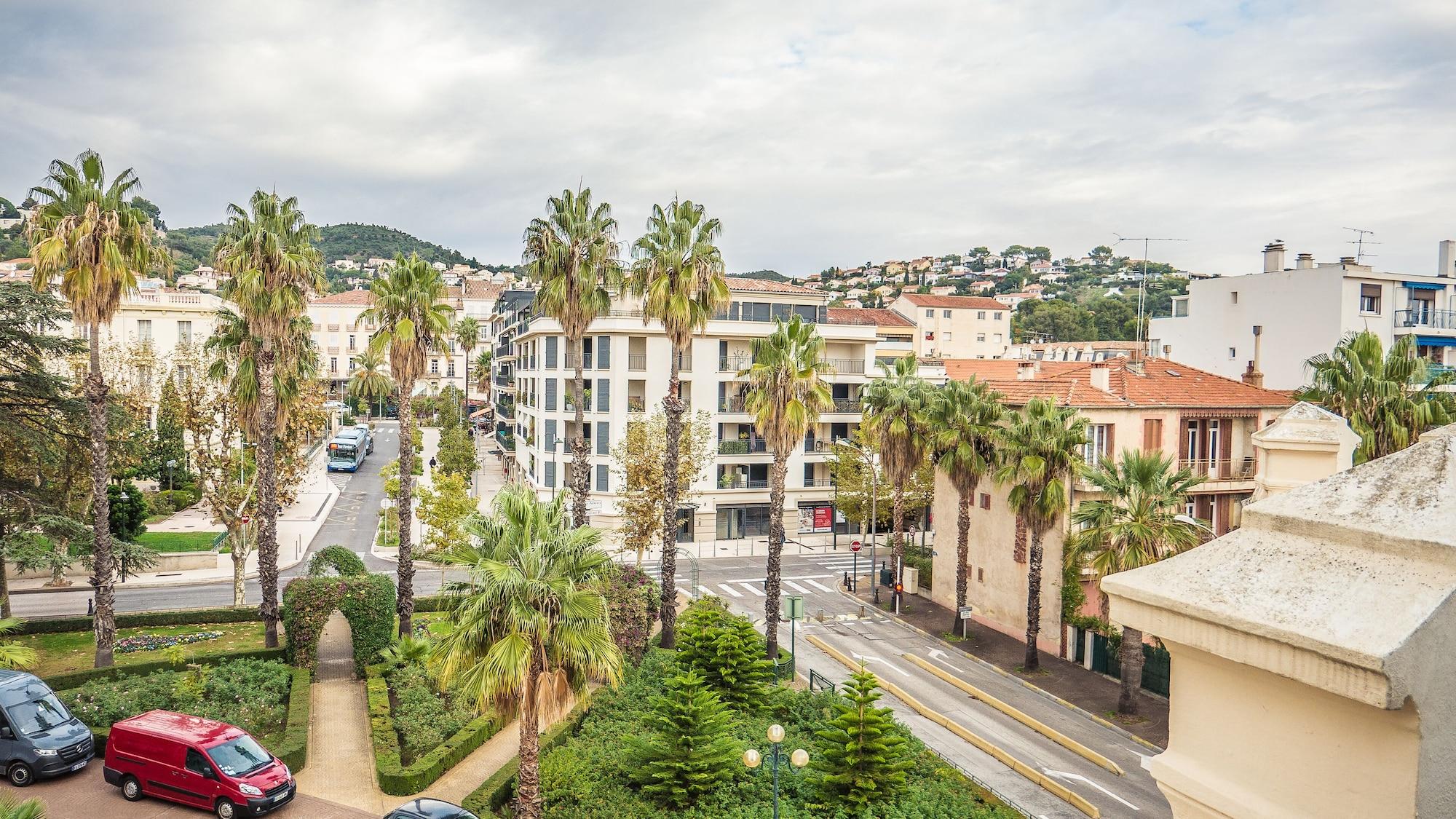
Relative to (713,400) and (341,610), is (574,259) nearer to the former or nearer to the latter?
(341,610)

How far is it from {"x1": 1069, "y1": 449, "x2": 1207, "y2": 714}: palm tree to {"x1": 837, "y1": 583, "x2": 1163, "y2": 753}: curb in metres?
0.99

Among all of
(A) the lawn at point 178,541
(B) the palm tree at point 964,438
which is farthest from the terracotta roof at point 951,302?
(A) the lawn at point 178,541

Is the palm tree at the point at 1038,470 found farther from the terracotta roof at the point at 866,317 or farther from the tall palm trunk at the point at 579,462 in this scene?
the terracotta roof at the point at 866,317

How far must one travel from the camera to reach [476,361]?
408ft

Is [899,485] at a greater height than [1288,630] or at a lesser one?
lesser

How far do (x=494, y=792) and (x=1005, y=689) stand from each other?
696 inches

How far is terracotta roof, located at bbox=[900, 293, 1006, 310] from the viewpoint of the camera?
93.2 meters

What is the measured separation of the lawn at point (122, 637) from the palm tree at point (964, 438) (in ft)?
81.8

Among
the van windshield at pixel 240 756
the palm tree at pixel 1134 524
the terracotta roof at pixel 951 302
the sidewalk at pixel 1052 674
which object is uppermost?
the terracotta roof at pixel 951 302

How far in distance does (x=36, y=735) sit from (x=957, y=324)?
8840 centimetres

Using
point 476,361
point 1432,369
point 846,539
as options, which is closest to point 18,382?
point 846,539

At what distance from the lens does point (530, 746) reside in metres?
15.1

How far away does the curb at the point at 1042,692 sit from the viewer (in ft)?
81.9

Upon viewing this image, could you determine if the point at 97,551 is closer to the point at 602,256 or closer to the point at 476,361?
the point at 602,256
